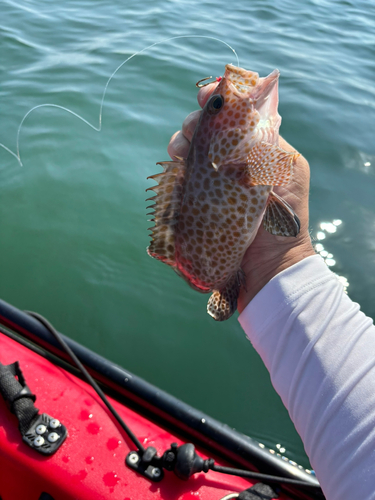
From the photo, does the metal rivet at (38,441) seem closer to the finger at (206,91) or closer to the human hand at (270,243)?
the human hand at (270,243)

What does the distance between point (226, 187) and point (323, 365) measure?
982mm

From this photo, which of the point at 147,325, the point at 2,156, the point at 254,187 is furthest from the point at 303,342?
the point at 2,156

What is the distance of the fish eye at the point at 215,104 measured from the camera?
2.01 m

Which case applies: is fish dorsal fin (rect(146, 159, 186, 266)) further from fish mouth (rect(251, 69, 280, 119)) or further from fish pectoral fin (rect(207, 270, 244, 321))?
fish mouth (rect(251, 69, 280, 119))

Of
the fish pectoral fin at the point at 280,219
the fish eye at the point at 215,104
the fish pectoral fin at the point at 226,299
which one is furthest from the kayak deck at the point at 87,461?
the fish eye at the point at 215,104

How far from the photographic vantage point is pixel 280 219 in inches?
75.1

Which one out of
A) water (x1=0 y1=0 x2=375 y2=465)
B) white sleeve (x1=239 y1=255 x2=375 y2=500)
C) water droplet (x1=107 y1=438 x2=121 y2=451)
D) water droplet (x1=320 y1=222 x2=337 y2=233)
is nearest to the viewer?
white sleeve (x1=239 y1=255 x2=375 y2=500)

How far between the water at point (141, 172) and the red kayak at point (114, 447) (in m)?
0.98

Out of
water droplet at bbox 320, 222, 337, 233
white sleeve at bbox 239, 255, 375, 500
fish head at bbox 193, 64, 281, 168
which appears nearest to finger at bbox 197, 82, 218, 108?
fish head at bbox 193, 64, 281, 168

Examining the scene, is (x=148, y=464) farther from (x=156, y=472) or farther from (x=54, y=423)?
(x=54, y=423)

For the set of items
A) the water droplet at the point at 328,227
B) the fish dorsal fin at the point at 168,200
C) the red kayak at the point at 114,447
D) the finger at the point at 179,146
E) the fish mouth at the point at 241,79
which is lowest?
the red kayak at the point at 114,447

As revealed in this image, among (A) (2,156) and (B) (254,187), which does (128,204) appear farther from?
(B) (254,187)

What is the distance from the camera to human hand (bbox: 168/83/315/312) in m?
2.18

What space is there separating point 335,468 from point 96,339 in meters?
2.94
